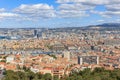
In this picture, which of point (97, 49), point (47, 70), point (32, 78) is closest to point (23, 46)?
point (97, 49)

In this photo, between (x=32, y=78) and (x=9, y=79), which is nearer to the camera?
(x=9, y=79)

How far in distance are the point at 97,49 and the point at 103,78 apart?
64.4 meters

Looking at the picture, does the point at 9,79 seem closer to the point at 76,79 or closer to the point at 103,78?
the point at 76,79

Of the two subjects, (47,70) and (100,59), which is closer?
(47,70)

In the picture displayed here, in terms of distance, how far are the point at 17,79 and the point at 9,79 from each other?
4.81 feet

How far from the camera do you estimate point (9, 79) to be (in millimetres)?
32219

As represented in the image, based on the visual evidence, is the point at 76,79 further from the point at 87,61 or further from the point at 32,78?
the point at 87,61

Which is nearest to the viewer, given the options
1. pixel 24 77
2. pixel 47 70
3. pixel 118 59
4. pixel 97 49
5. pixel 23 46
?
pixel 24 77

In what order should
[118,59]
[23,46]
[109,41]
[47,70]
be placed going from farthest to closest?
[109,41] < [23,46] < [118,59] < [47,70]

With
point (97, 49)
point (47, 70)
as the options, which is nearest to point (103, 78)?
point (47, 70)

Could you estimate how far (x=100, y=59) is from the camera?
223ft

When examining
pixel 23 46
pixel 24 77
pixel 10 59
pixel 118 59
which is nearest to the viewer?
pixel 24 77

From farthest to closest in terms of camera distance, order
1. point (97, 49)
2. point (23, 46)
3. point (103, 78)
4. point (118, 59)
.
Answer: point (23, 46), point (97, 49), point (118, 59), point (103, 78)

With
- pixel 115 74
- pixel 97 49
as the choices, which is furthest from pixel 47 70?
pixel 97 49
